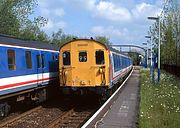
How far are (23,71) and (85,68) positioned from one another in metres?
3.11

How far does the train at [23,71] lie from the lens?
1436 centimetres

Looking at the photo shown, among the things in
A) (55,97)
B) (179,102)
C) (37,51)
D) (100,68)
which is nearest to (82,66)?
(100,68)

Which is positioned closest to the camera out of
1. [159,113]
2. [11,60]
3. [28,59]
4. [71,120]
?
[159,113]

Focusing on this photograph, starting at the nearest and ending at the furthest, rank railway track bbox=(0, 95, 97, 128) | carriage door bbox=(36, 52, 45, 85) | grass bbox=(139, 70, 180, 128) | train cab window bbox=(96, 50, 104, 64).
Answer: grass bbox=(139, 70, 180, 128) → railway track bbox=(0, 95, 97, 128) → train cab window bbox=(96, 50, 104, 64) → carriage door bbox=(36, 52, 45, 85)

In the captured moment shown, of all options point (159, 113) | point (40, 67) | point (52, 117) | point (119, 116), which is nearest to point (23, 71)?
point (52, 117)

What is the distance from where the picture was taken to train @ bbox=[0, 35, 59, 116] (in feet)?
47.1

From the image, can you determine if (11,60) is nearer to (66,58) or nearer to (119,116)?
(66,58)

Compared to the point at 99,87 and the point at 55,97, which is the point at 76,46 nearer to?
the point at 99,87

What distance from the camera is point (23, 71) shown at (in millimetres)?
16297

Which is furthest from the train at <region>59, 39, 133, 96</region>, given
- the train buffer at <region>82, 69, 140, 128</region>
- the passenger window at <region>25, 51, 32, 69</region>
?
the passenger window at <region>25, 51, 32, 69</region>

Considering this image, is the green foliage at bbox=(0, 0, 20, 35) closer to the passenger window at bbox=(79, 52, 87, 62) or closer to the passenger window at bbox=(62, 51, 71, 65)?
the passenger window at bbox=(62, 51, 71, 65)

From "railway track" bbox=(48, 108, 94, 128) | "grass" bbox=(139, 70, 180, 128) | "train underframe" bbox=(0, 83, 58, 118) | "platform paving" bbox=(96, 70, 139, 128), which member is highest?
"train underframe" bbox=(0, 83, 58, 118)

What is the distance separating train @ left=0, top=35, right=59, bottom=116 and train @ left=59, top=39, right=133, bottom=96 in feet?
4.38

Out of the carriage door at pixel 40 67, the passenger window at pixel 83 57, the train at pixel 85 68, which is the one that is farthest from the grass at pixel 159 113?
the carriage door at pixel 40 67
